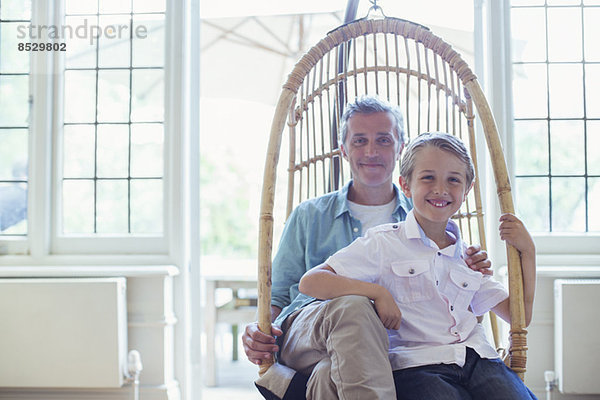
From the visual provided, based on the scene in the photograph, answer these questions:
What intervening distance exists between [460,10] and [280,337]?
2.01 m

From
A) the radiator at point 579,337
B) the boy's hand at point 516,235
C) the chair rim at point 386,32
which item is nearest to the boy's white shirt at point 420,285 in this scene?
the boy's hand at point 516,235

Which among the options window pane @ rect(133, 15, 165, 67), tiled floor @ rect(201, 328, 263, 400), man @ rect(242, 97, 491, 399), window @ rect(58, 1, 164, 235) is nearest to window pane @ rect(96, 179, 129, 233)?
window @ rect(58, 1, 164, 235)

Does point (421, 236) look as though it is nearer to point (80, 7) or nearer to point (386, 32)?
point (386, 32)

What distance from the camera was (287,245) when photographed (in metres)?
1.68

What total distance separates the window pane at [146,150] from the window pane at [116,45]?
321 mm

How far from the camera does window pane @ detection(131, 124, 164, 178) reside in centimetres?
266

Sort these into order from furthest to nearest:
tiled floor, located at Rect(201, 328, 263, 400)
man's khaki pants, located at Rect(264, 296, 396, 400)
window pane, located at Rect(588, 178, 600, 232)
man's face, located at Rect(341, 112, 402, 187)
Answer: tiled floor, located at Rect(201, 328, 263, 400)
window pane, located at Rect(588, 178, 600, 232)
man's face, located at Rect(341, 112, 402, 187)
man's khaki pants, located at Rect(264, 296, 396, 400)

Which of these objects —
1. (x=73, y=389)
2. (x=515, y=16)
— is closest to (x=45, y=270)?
(x=73, y=389)

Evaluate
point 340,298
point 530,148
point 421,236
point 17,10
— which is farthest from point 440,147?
point 17,10

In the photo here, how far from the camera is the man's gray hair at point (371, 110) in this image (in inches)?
64.9

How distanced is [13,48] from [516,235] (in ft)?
7.94

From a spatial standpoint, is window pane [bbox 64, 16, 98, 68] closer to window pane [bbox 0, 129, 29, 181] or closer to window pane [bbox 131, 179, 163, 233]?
window pane [bbox 0, 129, 29, 181]

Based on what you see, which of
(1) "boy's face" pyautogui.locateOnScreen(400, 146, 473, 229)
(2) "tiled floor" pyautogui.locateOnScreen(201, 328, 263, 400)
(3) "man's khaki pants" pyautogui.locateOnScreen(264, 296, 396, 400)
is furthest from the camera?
(2) "tiled floor" pyautogui.locateOnScreen(201, 328, 263, 400)

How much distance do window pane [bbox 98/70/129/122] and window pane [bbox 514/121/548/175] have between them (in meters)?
1.81
